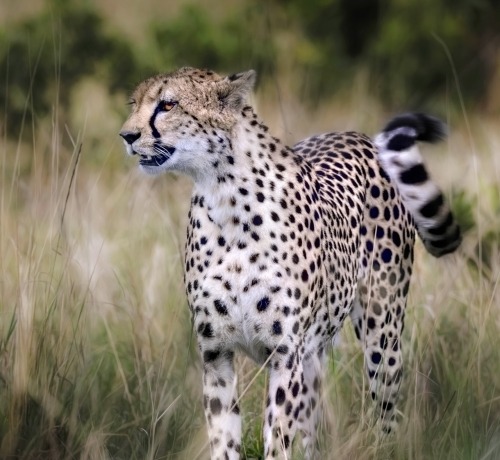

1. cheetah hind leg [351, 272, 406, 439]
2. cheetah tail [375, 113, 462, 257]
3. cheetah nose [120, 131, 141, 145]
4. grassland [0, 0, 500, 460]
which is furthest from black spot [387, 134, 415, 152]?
cheetah nose [120, 131, 141, 145]

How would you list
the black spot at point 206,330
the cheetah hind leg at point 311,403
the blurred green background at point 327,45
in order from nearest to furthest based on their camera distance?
the black spot at point 206,330 < the cheetah hind leg at point 311,403 < the blurred green background at point 327,45

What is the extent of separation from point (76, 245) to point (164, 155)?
4.44ft

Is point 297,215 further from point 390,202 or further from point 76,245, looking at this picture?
point 76,245

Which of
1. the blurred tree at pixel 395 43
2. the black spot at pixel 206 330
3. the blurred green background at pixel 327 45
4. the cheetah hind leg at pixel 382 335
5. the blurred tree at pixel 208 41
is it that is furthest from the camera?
the blurred tree at pixel 395 43

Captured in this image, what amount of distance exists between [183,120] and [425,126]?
1.16 m

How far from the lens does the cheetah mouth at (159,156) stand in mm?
3562

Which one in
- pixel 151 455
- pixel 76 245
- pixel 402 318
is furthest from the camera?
pixel 76 245

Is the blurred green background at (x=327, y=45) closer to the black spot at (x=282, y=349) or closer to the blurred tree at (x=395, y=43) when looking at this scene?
the blurred tree at (x=395, y=43)

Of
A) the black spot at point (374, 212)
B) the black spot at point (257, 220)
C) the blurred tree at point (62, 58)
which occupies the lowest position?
the black spot at point (257, 220)

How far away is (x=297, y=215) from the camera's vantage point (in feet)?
12.4

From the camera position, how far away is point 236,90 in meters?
3.65

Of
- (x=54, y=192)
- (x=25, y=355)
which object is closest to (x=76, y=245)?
(x=54, y=192)

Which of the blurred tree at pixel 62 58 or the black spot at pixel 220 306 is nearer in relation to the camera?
the black spot at pixel 220 306

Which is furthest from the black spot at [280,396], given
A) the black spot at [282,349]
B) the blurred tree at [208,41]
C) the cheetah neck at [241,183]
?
the blurred tree at [208,41]
